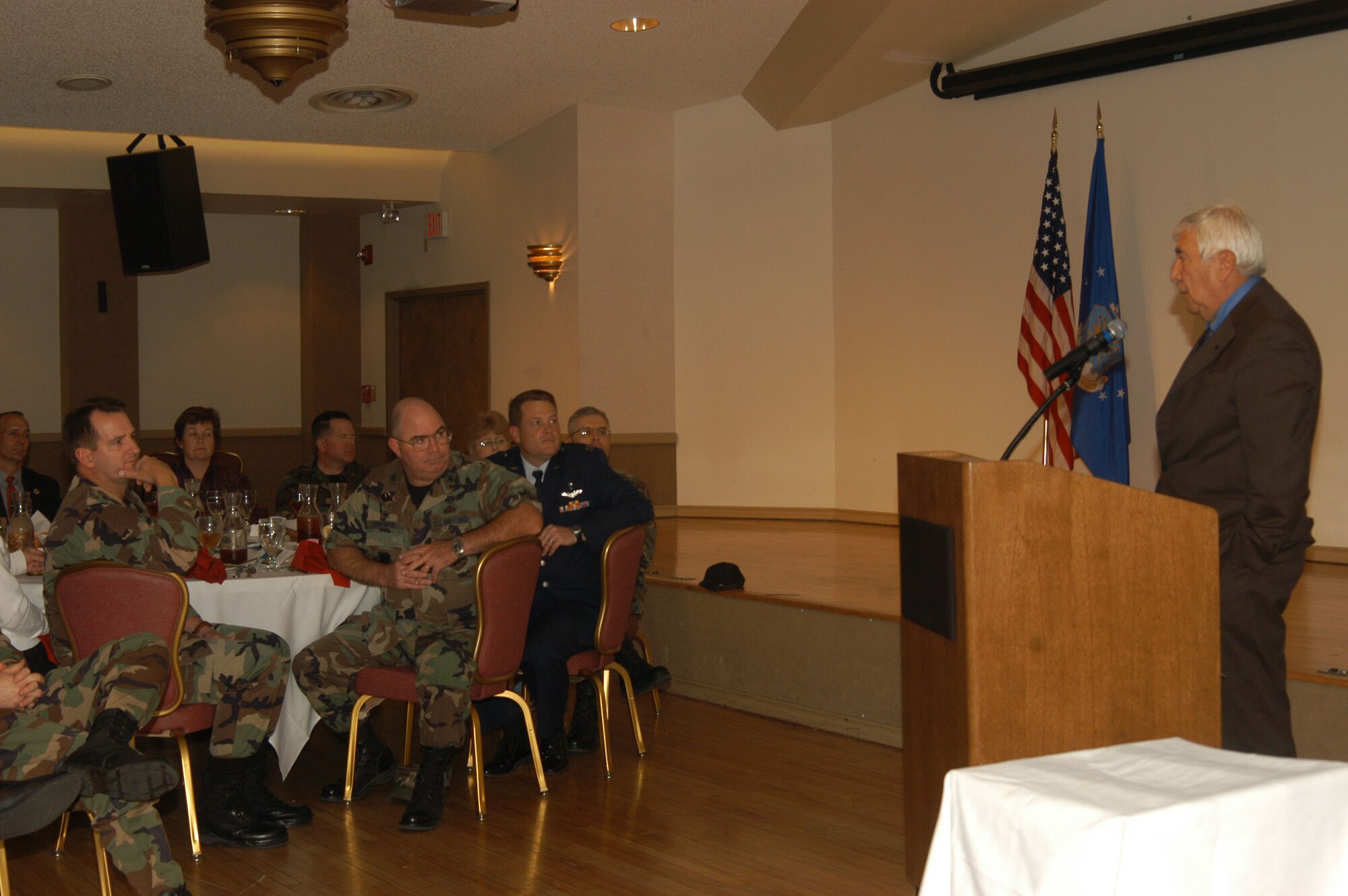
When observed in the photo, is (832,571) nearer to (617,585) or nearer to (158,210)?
(617,585)

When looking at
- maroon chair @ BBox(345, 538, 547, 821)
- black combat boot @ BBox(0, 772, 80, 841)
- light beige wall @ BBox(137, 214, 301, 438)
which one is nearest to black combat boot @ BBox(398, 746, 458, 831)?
maroon chair @ BBox(345, 538, 547, 821)

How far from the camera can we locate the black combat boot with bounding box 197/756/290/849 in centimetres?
351

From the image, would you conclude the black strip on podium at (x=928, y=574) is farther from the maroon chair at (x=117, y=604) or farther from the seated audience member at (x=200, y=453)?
the seated audience member at (x=200, y=453)

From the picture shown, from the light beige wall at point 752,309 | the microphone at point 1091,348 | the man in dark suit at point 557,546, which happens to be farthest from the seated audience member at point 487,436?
the light beige wall at point 752,309

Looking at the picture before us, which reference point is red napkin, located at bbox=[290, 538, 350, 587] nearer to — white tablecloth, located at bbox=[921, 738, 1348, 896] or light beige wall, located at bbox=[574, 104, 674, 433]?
white tablecloth, located at bbox=[921, 738, 1348, 896]

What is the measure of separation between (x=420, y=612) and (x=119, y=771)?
1314 mm

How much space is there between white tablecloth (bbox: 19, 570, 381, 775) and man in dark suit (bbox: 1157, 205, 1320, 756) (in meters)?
2.69

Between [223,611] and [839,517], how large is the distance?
548 centimetres

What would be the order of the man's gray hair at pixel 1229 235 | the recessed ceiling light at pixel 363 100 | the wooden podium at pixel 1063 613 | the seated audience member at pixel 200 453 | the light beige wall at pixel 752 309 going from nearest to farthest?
the wooden podium at pixel 1063 613, the man's gray hair at pixel 1229 235, the seated audience member at pixel 200 453, the recessed ceiling light at pixel 363 100, the light beige wall at pixel 752 309

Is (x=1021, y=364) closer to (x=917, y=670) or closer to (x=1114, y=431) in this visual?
(x=1114, y=431)

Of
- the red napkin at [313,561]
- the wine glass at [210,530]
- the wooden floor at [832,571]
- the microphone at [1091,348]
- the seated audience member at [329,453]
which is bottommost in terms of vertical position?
the wooden floor at [832,571]

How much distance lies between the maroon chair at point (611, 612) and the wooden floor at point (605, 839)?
0.25 m

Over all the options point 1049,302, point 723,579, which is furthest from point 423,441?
point 1049,302

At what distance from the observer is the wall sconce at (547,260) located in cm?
849
